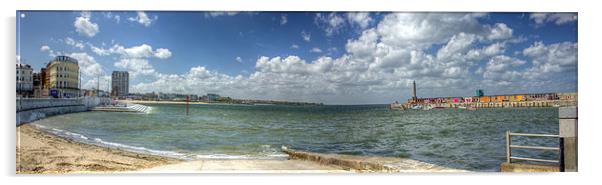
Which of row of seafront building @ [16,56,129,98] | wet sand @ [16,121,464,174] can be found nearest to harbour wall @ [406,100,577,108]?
wet sand @ [16,121,464,174]

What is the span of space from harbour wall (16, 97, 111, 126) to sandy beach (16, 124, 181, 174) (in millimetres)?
115

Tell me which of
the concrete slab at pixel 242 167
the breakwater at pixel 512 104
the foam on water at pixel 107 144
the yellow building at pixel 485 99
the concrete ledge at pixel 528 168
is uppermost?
the yellow building at pixel 485 99

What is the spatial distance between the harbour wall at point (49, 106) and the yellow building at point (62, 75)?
0.40 feet

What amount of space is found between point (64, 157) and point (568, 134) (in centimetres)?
486

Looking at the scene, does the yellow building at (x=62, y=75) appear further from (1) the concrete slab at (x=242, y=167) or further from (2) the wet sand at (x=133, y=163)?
(1) the concrete slab at (x=242, y=167)

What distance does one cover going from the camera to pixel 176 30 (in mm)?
4590

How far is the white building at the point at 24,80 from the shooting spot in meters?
4.14

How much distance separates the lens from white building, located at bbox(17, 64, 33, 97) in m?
4.14

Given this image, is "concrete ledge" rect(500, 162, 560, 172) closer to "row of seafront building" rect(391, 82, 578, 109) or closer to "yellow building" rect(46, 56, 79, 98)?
"row of seafront building" rect(391, 82, 578, 109)

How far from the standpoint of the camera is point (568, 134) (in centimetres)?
385

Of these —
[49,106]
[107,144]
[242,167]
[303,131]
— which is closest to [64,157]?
[107,144]

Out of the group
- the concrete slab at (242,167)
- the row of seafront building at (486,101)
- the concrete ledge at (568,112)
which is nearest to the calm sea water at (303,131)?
the row of seafront building at (486,101)
